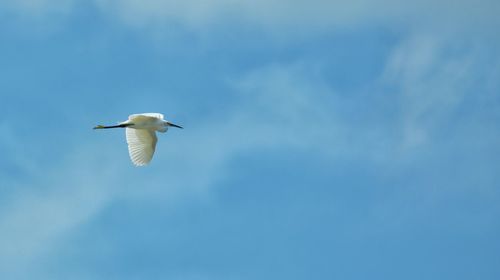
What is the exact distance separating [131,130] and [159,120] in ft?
7.03

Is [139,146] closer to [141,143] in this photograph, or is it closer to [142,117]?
[141,143]

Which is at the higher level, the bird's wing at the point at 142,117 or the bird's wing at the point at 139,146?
the bird's wing at the point at 139,146

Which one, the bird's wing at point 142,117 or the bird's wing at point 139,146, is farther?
the bird's wing at point 139,146

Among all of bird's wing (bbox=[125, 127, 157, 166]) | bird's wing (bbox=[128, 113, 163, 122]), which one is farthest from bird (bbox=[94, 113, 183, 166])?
bird's wing (bbox=[128, 113, 163, 122])

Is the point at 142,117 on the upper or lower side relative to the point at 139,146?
lower

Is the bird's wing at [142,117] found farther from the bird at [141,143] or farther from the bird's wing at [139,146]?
the bird's wing at [139,146]

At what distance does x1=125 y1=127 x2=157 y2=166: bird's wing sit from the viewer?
4112 centimetres

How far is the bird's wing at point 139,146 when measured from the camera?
135 ft

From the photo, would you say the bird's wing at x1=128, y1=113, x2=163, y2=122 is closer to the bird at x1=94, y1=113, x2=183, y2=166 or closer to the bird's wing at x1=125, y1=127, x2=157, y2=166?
the bird at x1=94, y1=113, x2=183, y2=166

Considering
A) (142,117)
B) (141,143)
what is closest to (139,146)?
(141,143)

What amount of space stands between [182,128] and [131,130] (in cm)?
201

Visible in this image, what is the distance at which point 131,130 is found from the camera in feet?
136

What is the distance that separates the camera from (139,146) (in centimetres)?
4128

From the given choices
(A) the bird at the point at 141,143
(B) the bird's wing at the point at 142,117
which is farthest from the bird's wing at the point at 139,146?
(B) the bird's wing at the point at 142,117
